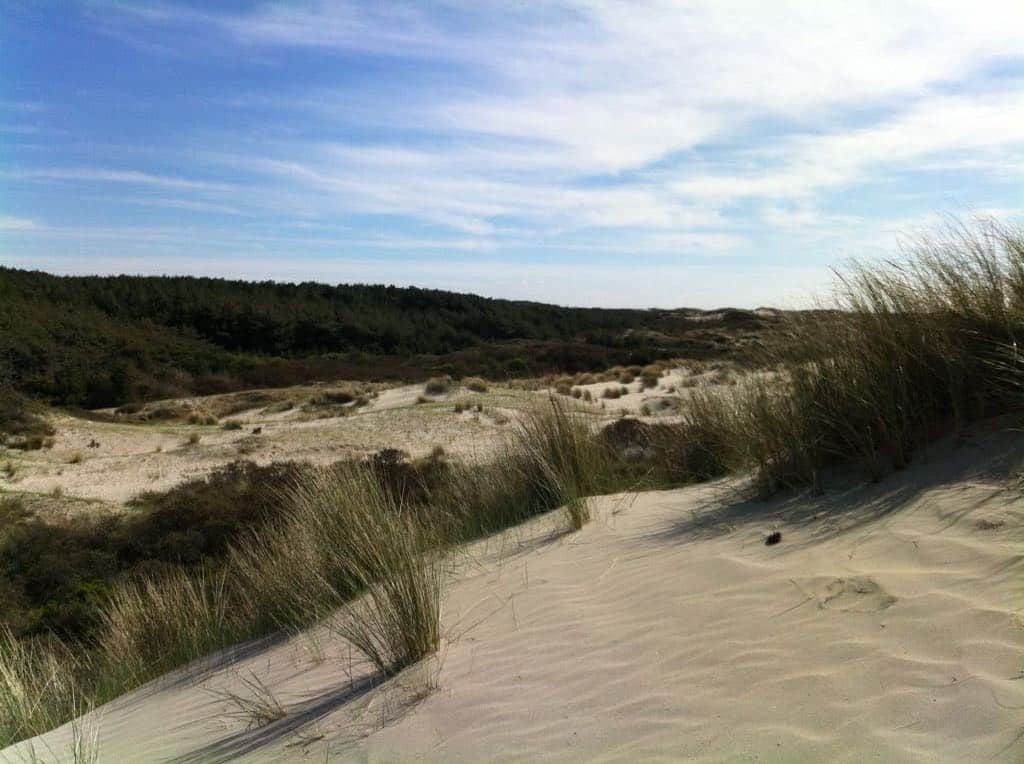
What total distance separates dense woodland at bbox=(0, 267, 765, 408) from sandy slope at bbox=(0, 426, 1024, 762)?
19.6 m

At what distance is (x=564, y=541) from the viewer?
19.6 feet

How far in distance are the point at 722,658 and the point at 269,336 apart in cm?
5487

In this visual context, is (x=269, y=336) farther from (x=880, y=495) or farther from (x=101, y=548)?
(x=880, y=495)

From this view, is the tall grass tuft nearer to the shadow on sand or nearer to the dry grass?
the dry grass

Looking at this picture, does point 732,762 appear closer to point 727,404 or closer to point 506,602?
point 506,602

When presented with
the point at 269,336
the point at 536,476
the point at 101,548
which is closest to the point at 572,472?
the point at 536,476

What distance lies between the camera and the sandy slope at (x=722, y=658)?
2.60m

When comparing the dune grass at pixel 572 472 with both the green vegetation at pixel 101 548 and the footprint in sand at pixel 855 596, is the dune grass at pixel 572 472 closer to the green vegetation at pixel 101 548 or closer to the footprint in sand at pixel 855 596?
the footprint in sand at pixel 855 596

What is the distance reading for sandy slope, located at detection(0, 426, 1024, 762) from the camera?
260 cm

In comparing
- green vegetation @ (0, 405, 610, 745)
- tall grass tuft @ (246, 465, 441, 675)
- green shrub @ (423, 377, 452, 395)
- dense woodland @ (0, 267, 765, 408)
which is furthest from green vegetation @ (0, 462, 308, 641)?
dense woodland @ (0, 267, 765, 408)

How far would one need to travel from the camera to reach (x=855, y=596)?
3.41 metres

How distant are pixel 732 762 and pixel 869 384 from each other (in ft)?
11.6

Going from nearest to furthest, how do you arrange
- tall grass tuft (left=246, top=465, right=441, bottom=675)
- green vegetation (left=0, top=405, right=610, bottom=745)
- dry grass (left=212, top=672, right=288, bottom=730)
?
dry grass (left=212, top=672, right=288, bottom=730), tall grass tuft (left=246, top=465, right=441, bottom=675), green vegetation (left=0, top=405, right=610, bottom=745)

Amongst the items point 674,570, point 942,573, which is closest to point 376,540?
point 674,570
